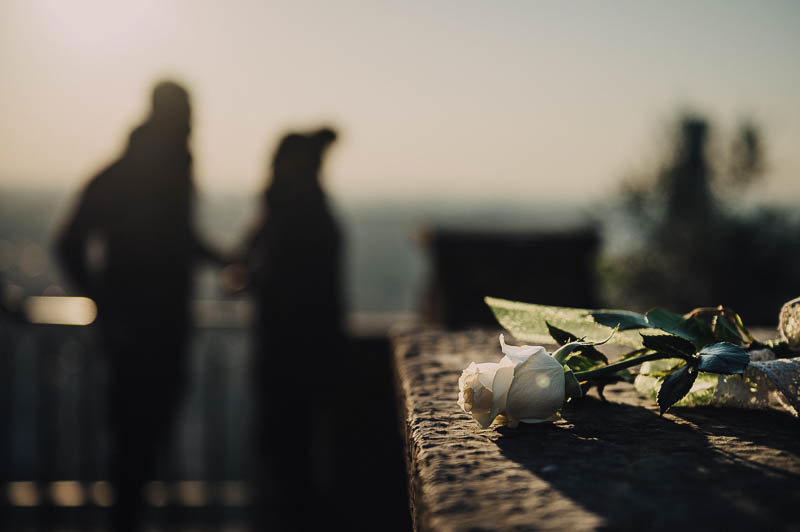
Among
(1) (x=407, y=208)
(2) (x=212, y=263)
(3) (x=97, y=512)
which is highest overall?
(1) (x=407, y=208)

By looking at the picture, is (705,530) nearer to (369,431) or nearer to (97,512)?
(369,431)

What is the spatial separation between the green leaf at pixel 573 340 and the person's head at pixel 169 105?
304 centimetres

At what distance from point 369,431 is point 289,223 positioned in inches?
57.5

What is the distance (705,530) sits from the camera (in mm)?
538

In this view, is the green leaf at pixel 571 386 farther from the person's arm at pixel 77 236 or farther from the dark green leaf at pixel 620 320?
the person's arm at pixel 77 236

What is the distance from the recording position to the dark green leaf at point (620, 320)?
94cm

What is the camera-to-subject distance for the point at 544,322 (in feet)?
3.30

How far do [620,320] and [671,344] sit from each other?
0.34ft

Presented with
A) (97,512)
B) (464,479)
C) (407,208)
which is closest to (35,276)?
(407,208)

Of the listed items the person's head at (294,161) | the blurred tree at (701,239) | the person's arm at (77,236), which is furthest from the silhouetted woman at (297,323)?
the blurred tree at (701,239)

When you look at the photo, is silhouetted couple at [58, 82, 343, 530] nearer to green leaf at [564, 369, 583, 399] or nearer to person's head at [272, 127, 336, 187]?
person's head at [272, 127, 336, 187]

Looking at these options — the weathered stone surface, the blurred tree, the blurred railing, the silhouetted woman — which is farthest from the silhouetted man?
the blurred tree

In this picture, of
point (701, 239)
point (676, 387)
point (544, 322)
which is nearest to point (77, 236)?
point (544, 322)

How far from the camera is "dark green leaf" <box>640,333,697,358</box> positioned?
33.7 inches
